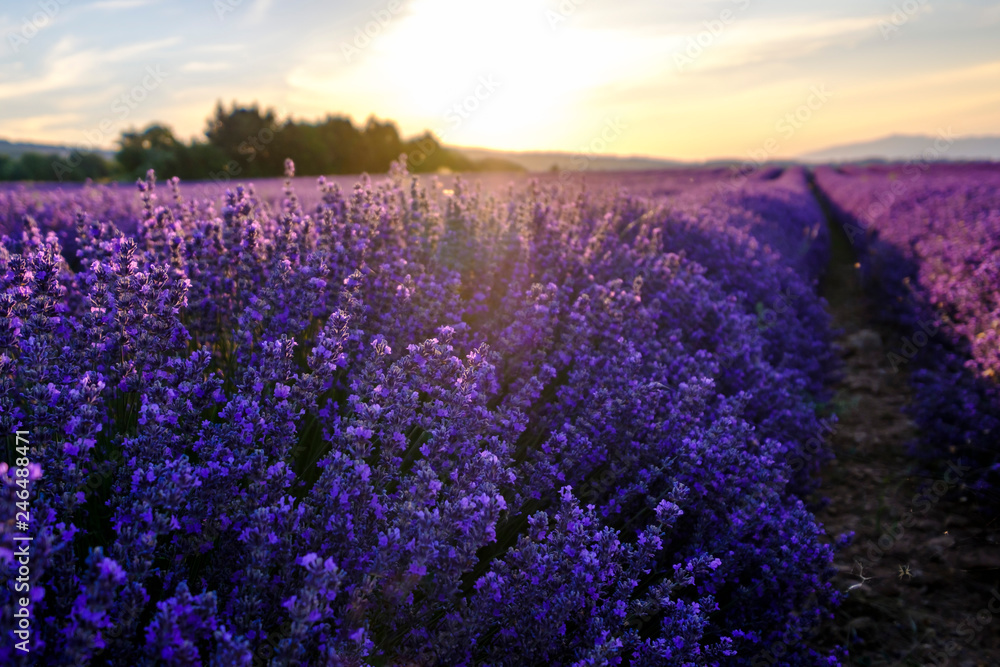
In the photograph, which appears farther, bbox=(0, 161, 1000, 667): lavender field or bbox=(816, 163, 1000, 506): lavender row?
bbox=(816, 163, 1000, 506): lavender row

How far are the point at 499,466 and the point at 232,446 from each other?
783 millimetres

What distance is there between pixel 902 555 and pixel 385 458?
10.9 ft

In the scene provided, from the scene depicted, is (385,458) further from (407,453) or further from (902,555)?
(902,555)

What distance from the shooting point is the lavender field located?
4.43ft

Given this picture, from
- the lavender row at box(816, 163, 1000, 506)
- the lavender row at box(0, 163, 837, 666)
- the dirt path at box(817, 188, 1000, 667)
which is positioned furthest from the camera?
the lavender row at box(816, 163, 1000, 506)

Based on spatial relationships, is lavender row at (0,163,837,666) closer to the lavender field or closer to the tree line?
the lavender field

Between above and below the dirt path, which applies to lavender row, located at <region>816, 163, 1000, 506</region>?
above

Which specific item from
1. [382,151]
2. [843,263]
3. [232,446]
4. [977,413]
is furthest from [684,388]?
[382,151]

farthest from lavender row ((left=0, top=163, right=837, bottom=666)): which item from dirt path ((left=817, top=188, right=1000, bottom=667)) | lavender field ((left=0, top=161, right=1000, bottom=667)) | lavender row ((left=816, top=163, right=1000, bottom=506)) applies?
lavender row ((left=816, top=163, right=1000, bottom=506))

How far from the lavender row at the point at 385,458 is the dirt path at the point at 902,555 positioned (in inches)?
19.4

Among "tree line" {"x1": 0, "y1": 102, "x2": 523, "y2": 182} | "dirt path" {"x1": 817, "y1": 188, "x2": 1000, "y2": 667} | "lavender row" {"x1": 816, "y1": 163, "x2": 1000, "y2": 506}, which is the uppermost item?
"tree line" {"x1": 0, "y1": 102, "x2": 523, "y2": 182}

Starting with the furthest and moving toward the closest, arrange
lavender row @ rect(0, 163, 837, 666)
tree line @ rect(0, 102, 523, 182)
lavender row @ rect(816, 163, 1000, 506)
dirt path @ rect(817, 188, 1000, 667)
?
1. tree line @ rect(0, 102, 523, 182)
2. lavender row @ rect(816, 163, 1000, 506)
3. dirt path @ rect(817, 188, 1000, 667)
4. lavender row @ rect(0, 163, 837, 666)

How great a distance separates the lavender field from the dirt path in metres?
0.06

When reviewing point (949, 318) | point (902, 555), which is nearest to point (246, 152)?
point (949, 318)
